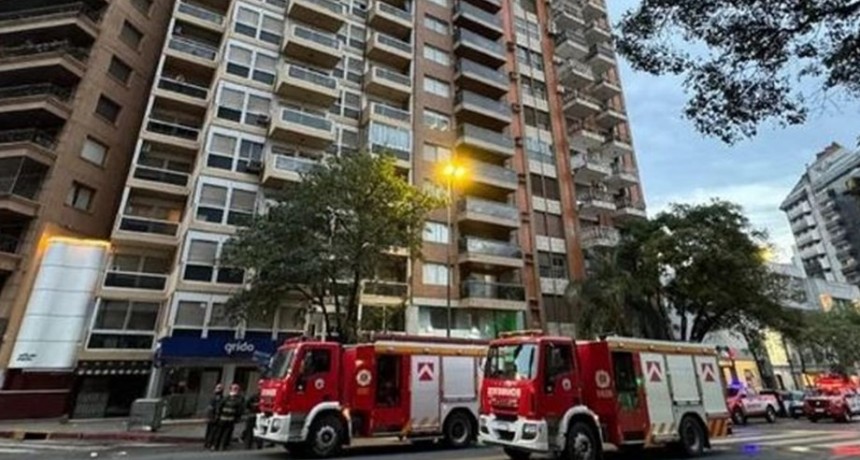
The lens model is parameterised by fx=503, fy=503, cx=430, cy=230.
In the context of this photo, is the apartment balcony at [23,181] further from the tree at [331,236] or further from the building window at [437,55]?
the building window at [437,55]

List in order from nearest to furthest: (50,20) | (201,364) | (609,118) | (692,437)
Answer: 1. (692,437)
2. (201,364)
3. (50,20)
4. (609,118)

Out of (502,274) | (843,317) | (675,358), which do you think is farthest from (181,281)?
(843,317)

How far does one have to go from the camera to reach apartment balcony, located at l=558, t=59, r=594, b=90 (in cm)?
4159

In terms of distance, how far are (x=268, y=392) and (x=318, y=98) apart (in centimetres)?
2317

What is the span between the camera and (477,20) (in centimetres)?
3931

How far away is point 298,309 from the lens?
27.6 m

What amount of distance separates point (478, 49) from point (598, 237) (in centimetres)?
1663

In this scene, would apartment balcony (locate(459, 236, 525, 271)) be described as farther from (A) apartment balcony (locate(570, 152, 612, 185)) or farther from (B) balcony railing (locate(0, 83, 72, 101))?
(B) balcony railing (locate(0, 83, 72, 101))

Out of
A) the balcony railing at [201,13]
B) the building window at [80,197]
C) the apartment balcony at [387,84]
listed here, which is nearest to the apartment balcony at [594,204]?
the apartment balcony at [387,84]

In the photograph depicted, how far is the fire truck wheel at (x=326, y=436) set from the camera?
40.3ft

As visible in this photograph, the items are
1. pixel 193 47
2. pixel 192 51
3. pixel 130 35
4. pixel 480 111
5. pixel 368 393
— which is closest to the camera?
pixel 368 393

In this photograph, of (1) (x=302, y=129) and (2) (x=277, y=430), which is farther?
(1) (x=302, y=129)

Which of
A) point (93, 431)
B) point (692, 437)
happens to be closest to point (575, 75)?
point (692, 437)

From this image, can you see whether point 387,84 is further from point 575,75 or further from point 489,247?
point 575,75
